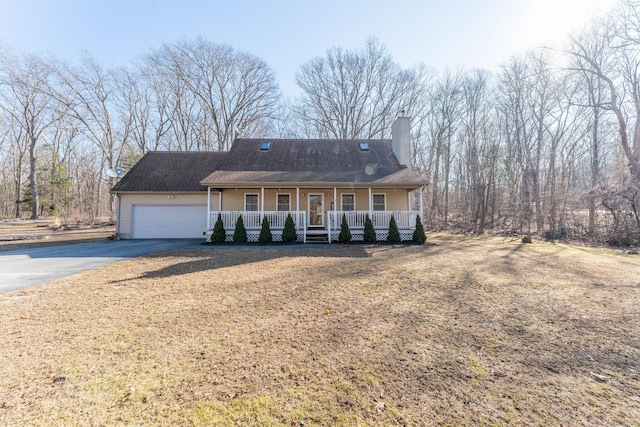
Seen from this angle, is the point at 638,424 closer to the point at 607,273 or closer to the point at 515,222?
the point at 607,273

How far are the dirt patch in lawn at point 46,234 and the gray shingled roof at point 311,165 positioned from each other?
294 inches

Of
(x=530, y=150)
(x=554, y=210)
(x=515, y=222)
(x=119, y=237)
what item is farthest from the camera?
(x=530, y=150)

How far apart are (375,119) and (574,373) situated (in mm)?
23924

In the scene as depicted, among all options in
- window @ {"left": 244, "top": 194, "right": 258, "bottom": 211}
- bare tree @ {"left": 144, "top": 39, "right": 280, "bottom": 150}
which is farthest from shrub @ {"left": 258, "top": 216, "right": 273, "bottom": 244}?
bare tree @ {"left": 144, "top": 39, "right": 280, "bottom": 150}

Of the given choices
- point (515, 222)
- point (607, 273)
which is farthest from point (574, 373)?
point (515, 222)

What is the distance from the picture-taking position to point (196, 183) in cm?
1386

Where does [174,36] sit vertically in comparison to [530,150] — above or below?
above

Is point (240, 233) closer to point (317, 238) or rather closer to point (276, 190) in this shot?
point (276, 190)

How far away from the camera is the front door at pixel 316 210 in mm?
13375

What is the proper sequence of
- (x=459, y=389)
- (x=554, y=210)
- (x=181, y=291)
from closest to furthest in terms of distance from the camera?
(x=459, y=389), (x=181, y=291), (x=554, y=210)

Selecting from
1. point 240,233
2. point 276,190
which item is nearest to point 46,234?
point 240,233

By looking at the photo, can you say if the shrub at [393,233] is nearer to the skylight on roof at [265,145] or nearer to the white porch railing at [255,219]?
the white porch railing at [255,219]

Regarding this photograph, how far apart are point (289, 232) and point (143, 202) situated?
794cm

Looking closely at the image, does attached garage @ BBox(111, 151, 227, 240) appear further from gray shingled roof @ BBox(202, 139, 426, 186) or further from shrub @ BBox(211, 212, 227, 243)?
shrub @ BBox(211, 212, 227, 243)
